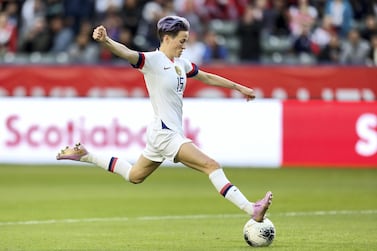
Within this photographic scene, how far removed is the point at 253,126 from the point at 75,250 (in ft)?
34.4

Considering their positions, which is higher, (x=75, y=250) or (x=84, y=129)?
(x=75, y=250)

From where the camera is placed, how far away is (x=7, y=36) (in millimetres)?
25906

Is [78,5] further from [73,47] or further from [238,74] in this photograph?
[238,74]

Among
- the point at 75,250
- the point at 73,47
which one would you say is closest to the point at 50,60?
the point at 73,47

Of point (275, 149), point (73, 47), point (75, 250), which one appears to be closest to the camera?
point (75, 250)

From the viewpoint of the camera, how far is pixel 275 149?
2075cm

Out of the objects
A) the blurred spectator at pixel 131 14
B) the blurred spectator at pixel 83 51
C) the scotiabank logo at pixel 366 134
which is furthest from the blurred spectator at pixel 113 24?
the scotiabank logo at pixel 366 134

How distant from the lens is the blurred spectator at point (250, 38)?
82.3ft

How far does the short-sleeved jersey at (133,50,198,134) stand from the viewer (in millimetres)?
11312

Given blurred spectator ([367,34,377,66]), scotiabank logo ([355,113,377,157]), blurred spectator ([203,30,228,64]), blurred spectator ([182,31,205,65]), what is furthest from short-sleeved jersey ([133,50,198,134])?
blurred spectator ([367,34,377,66])

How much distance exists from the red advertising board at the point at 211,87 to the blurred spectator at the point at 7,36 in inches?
62.1

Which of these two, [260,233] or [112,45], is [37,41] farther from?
[260,233]

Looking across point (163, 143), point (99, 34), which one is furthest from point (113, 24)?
point (99, 34)

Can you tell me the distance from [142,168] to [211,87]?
12.5m
